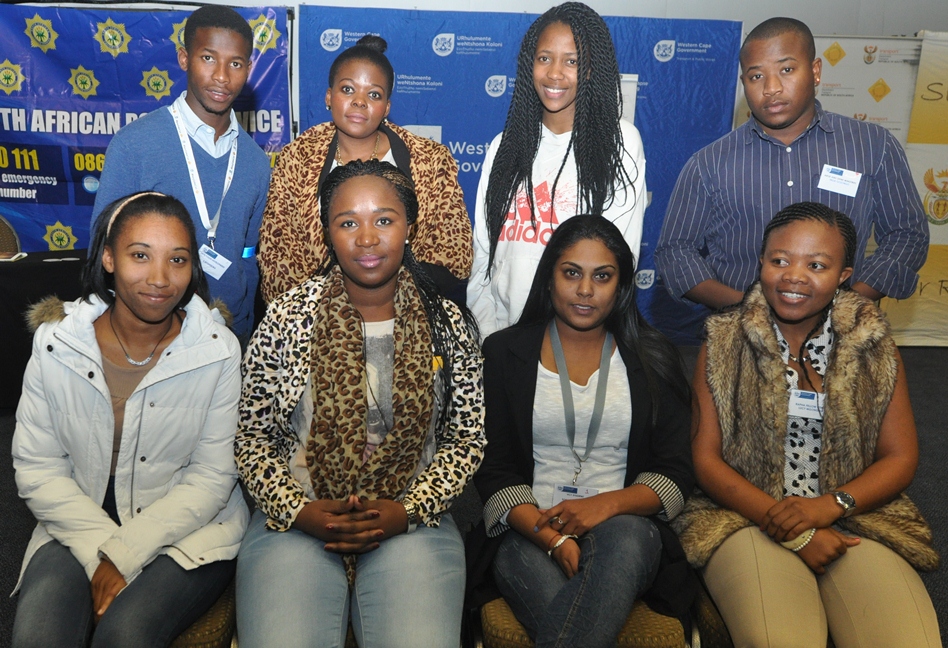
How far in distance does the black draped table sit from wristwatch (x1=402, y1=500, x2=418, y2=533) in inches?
119

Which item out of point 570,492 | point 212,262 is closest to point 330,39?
point 212,262

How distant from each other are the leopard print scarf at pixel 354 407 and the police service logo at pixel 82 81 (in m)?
4.10

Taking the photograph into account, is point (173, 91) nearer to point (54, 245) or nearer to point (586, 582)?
point (54, 245)

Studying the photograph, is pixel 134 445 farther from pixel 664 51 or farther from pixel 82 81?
pixel 664 51

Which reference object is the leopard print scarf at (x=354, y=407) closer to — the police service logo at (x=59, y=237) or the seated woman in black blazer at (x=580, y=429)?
the seated woman in black blazer at (x=580, y=429)

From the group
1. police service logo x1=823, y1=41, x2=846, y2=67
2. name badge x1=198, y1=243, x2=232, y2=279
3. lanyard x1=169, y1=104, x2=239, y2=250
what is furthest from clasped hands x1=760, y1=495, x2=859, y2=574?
police service logo x1=823, y1=41, x2=846, y2=67

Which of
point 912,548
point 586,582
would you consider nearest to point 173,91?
point 586,582

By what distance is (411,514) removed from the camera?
187 centimetres

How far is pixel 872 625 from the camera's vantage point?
5.52 ft

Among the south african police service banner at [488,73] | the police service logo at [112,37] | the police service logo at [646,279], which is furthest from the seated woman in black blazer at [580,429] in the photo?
the police service logo at [112,37]

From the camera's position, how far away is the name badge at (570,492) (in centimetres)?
201

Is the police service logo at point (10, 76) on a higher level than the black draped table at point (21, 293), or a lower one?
higher

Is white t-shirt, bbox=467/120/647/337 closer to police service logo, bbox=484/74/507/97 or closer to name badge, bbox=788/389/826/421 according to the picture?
name badge, bbox=788/389/826/421

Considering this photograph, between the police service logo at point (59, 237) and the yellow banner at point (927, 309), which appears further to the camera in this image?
the yellow banner at point (927, 309)
